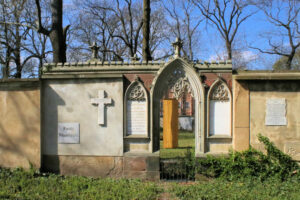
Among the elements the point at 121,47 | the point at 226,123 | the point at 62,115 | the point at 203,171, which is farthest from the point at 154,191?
the point at 121,47

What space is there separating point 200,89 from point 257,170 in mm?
2544

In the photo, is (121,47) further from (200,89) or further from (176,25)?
(200,89)

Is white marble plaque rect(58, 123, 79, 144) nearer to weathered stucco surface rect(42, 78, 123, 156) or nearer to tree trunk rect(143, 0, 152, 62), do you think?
weathered stucco surface rect(42, 78, 123, 156)

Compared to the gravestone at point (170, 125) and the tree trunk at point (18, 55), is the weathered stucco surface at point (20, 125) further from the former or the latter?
the tree trunk at point (18, 55)

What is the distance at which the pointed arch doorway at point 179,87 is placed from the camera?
6.76 m

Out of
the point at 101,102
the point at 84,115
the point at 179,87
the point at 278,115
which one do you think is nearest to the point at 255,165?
the point at 278,115

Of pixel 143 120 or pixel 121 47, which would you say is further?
pixel 121 47

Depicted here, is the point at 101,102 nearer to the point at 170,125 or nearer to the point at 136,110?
the point at 136,110

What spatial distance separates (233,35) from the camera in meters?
22.9

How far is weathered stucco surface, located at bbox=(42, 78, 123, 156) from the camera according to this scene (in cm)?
689

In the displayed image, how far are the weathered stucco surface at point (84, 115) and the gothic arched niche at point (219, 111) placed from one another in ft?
8.03

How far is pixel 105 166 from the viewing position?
22.6ft

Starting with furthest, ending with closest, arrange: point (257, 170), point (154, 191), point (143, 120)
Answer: point (143, 120), point (257, 170), point (154, 191)

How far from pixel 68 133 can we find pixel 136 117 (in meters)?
1.96
